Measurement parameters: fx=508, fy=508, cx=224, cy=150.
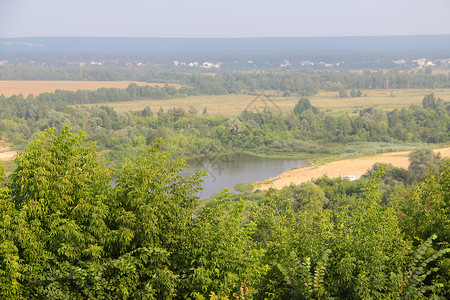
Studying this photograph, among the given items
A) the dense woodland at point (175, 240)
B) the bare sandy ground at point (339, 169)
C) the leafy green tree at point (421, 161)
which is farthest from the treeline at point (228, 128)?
the dense woodland at point (175, 240)

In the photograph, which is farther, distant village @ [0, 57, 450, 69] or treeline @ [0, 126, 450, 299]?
distant village @ [0, 57, 450, 69]

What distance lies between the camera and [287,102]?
83000 millimetres

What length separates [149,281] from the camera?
314 inches

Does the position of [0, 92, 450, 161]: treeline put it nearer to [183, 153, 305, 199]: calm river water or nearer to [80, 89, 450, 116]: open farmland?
[183, 153, 305, 199]: calm river water

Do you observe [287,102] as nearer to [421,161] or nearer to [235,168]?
[235,168]

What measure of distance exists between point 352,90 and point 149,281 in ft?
305

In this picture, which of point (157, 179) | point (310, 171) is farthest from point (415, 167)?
point (157, 179)

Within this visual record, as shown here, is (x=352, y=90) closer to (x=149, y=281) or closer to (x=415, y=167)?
(x=415, y=167)

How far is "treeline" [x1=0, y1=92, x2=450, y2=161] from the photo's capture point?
176 feet

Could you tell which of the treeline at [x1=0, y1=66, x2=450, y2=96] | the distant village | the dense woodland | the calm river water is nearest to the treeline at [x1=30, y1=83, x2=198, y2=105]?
the treeline at [x1=0, y1=66, x2=450, y2=96]

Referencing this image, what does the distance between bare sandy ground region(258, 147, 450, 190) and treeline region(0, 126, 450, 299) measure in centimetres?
2740

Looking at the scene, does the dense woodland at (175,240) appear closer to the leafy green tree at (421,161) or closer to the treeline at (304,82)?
the leafy green tree at (421,161)

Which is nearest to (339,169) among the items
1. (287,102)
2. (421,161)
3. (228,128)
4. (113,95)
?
(421,161)

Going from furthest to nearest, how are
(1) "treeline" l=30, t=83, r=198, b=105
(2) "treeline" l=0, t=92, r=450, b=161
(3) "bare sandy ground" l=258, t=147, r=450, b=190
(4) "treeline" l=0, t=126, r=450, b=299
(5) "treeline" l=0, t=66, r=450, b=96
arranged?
(5) "treeline" l=0, t=66, r=450, b=96 → (1) "treeline" l=30, t=83, r=198, b=105 → (2) "treeline" l=0, t=92, r=450, b=161 → (3) "bare sandy ground" l=258, t=147, r=450, b=190 → (4) "treeline" l=0, t=126, r=450, b=299
